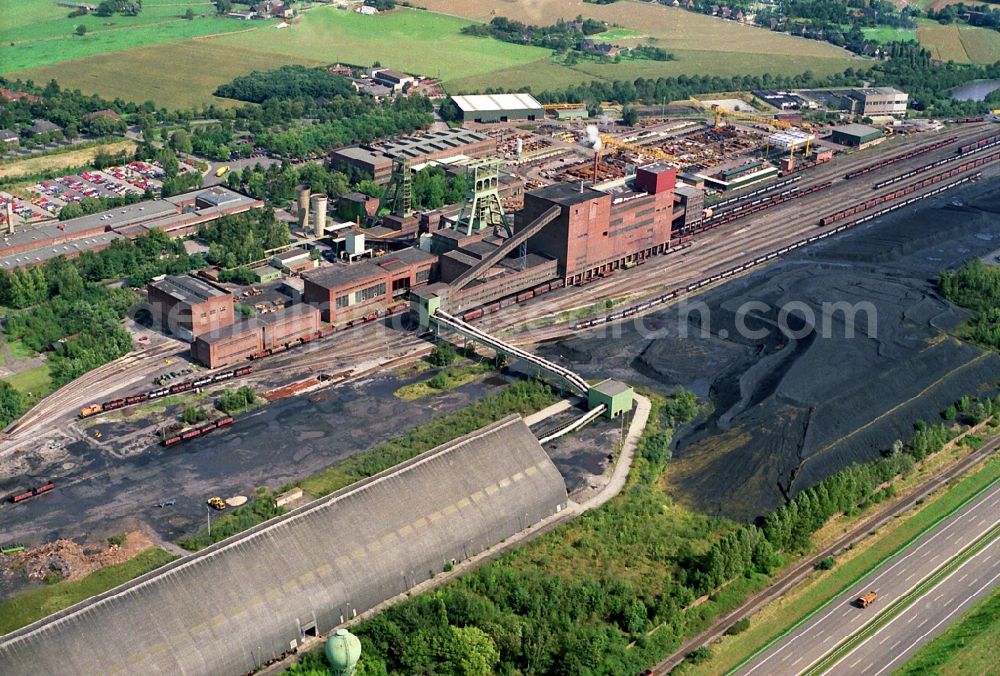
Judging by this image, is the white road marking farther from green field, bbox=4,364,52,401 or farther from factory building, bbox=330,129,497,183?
factory building, bbox=330,129,497,183

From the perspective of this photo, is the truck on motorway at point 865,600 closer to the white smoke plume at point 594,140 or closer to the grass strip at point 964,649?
the grass strip at point 964,649

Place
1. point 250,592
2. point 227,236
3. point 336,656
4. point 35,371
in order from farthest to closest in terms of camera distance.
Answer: point 227,236 < point 35,371 < point 250,592 < point 336,656

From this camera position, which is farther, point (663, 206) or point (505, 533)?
point (663, 206)

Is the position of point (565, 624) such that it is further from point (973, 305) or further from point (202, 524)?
point (973, 305)

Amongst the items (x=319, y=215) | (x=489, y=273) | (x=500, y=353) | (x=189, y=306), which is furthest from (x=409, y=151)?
(x=500, y=353)

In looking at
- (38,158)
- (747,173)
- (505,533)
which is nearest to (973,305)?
(747,173)

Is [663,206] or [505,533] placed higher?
[663,206]

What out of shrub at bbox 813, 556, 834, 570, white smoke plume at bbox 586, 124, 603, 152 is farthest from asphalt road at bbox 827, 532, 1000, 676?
white smoke plume at bbox 586, 124, 603, 152
